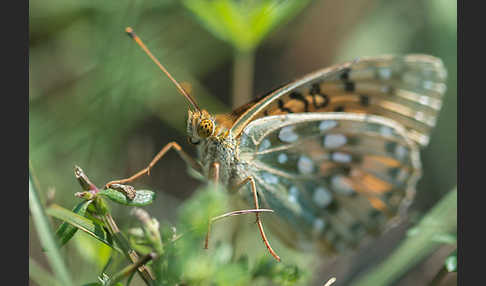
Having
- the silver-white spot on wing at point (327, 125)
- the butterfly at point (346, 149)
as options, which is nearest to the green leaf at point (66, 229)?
the butterfly at point (346, 149)

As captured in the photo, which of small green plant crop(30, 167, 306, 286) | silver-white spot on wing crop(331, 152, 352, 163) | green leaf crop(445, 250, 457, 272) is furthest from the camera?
silver-white spot on wing crop(331, 152, 352, 163)

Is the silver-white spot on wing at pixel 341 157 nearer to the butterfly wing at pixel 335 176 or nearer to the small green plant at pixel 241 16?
the butterfly wing at pixel 335 176

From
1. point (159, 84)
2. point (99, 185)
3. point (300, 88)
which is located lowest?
point (300, 88)

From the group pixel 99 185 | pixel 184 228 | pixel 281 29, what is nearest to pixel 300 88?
pixel 99 185

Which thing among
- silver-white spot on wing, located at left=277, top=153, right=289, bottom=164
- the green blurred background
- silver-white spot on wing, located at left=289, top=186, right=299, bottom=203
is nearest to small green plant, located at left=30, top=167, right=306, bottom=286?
the green blurred background

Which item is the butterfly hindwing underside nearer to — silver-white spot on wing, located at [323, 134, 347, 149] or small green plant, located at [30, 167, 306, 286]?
silver-white spot on wing, located at [323, 134, 347, 149]

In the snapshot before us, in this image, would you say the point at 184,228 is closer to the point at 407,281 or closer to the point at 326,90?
the point at 326,90

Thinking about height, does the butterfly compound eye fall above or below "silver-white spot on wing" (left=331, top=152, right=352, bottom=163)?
above
